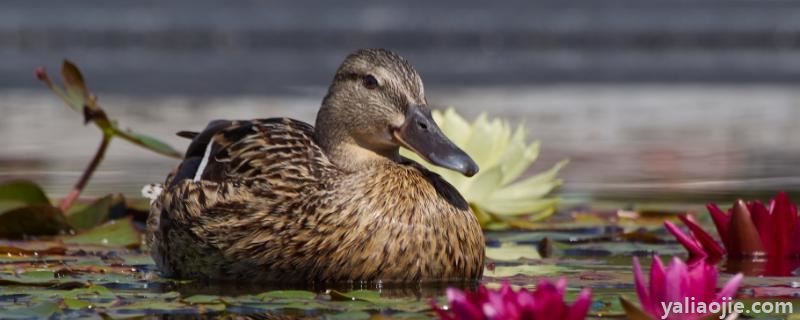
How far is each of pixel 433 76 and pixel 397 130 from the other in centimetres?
1025

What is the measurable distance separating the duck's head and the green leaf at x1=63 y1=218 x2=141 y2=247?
0.96 m

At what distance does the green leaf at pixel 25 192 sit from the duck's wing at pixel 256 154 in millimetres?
638

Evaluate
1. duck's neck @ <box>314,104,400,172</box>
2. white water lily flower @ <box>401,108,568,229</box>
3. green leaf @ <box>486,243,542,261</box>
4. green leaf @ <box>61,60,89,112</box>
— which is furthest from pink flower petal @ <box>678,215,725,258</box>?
green leaf @ <box>61,60,89,112</box>

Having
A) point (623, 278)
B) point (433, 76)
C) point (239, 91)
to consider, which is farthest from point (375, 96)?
point (433, 76)

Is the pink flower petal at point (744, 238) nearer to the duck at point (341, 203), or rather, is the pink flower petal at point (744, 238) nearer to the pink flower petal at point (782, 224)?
the pink flower petal at point (782, 224)

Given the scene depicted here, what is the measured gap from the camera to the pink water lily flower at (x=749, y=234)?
5.11 m

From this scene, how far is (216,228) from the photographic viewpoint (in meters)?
5.20

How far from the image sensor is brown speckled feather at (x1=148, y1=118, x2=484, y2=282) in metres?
4.99

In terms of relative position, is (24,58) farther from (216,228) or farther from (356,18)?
(216,228)

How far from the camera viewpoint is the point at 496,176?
6316 millimetres

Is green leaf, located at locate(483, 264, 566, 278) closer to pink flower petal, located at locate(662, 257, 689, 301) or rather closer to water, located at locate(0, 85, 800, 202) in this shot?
pink flower petal, located at locate(662, 257, 689, 301)

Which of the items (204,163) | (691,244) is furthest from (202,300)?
(691,244)

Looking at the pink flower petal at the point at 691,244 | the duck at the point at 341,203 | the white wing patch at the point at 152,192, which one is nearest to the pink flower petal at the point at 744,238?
the pink flower petal at the point at 691,244

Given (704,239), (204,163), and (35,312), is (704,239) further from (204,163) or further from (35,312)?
(35,312)
